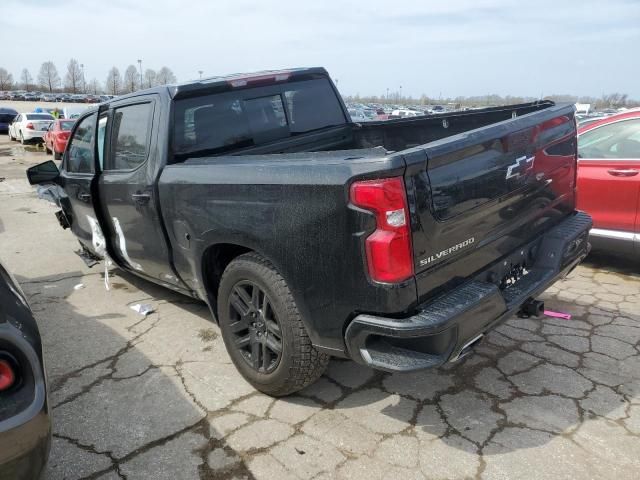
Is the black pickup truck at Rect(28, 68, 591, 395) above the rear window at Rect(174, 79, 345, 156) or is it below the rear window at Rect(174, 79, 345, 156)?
below

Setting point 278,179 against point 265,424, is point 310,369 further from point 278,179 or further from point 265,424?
point 278,179

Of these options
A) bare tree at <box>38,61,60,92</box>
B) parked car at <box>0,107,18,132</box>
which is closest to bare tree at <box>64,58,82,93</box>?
bare tree at <box>38,61,60,92</box>

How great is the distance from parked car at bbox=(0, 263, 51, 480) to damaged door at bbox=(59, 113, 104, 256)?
8.83ft

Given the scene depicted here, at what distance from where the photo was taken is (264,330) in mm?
3000

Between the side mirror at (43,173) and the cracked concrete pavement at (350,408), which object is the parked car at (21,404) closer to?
the cracked concrete pavement at (350,408)

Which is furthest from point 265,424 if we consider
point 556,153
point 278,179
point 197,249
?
point 556,153

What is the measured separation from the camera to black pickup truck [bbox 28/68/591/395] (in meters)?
2.32

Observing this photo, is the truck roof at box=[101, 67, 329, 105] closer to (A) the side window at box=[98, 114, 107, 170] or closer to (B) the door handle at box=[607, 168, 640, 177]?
(A) the side window at box=[98, 114, 107, 170]

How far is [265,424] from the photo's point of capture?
2.90m

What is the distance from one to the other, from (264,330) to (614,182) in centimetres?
378

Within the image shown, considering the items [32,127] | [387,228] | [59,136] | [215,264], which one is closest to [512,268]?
[387,228]

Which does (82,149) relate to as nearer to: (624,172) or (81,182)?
(81,182)

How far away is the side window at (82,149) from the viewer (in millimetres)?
4543

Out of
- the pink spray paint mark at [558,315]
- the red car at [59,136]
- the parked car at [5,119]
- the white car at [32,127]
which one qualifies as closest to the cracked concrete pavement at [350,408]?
the pink spray paint mark at [558,315]
